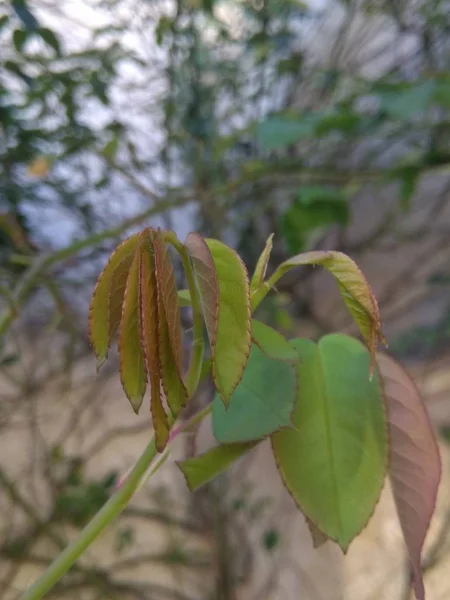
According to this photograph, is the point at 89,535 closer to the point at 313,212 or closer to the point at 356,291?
the point at 356,291

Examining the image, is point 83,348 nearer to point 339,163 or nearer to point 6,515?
point 6,515

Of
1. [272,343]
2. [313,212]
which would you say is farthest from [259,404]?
[313,212]

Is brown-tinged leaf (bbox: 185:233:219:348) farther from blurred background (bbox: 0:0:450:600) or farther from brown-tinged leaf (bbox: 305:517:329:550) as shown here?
blurred background (bbox: 0:0:450:600)

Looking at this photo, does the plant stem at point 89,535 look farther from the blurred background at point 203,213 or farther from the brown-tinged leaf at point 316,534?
the blurred background at point 203,213

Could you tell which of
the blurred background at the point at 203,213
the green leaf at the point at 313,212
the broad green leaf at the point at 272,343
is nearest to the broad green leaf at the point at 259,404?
the broad green leaf at the point at 272,343

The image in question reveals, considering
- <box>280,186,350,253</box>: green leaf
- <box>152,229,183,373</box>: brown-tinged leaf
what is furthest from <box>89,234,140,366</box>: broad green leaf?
<box>280,186,350,253</box>: green leaf

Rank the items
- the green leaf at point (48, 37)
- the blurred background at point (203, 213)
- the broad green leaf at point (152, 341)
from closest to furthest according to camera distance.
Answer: the broad green leaf at point (152, 341)
the green leaf at point (48, 37)
the blurred background at point (203, 213)
